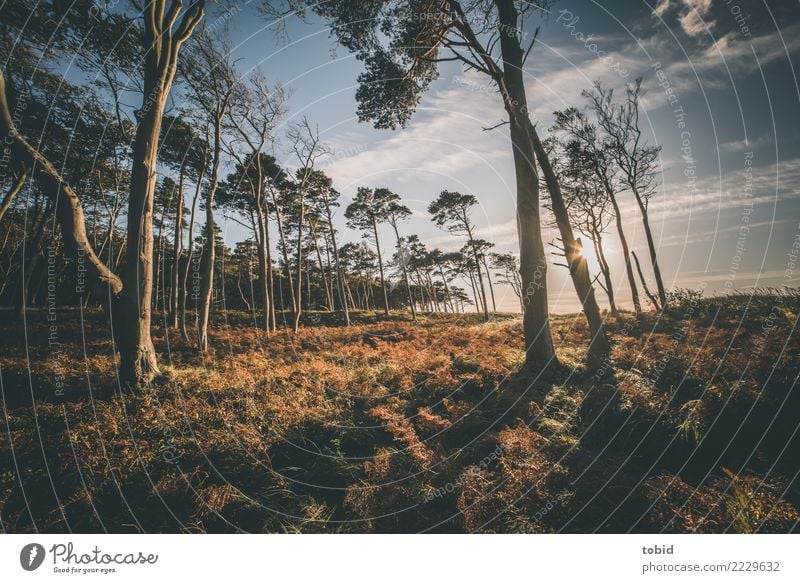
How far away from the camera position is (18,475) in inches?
134

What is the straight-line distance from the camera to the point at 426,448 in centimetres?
428

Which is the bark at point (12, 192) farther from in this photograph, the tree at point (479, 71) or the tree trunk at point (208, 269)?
the tree at point (479, 71)

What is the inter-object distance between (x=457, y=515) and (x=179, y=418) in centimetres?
497

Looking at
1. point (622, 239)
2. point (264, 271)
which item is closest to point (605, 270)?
point (622, 239)

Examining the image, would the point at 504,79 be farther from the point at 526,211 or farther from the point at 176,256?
the point at 176,256

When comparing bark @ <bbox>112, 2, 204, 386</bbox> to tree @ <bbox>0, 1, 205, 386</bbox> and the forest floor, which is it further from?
the forest floor

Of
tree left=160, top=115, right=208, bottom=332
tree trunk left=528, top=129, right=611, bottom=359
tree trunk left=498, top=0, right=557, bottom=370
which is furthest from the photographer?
tree left=160, top=115, right=208, bottom=332

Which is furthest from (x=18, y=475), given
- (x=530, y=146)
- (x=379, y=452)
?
(x=530, y=146)

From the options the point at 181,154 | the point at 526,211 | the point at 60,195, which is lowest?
the point at 526,211

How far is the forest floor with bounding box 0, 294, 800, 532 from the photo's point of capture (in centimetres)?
300

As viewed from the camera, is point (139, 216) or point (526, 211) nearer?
point (139, 216)

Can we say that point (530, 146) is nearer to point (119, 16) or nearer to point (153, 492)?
point (153, 492)

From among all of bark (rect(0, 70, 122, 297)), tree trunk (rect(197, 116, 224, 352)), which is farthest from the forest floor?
tree trunk (rect(197, 116, 224, 352))

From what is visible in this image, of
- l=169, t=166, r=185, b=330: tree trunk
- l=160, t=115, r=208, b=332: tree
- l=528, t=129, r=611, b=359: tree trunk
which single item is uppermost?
l=160, t=115, r=208, b=332: tree
